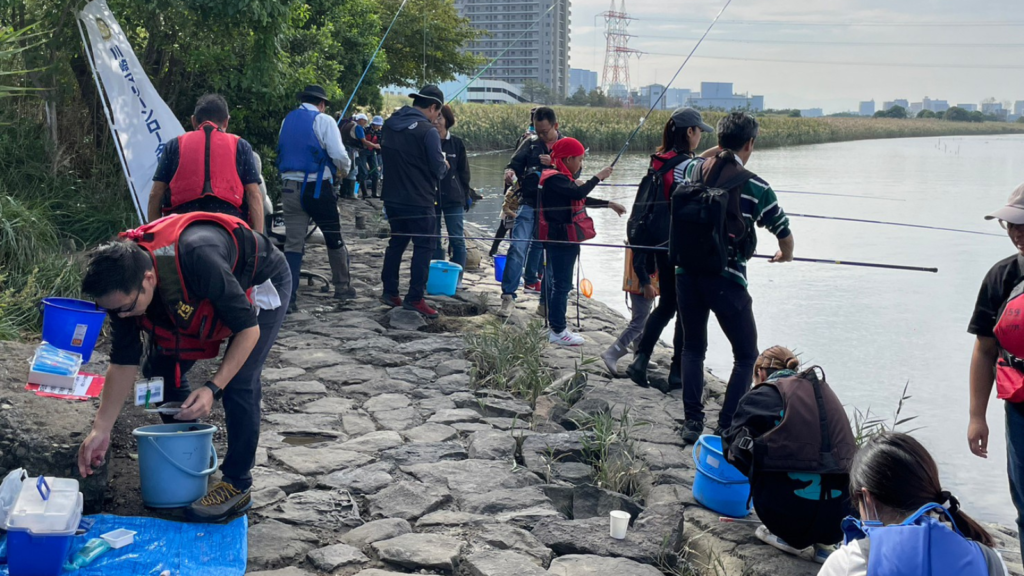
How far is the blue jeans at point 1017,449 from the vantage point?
10.3 feet

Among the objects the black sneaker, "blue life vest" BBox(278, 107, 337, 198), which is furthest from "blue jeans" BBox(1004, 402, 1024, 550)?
"blue life vest" BBox(278, 107, 337, 198)

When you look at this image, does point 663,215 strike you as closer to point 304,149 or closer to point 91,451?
point 304,149

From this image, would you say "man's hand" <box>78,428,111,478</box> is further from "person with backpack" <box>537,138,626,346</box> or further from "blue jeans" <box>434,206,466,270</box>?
"blue jeans" <box>434,206,466,270</box>

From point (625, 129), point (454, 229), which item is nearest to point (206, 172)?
point (454, 229)

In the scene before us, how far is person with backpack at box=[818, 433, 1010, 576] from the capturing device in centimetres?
194

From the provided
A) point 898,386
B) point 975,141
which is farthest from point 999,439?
point 975,141

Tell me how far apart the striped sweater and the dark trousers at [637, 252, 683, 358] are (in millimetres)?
928

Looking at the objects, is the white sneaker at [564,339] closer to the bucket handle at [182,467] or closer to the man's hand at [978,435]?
the bucket handle at [182,467]

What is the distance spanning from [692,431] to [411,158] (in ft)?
11.8

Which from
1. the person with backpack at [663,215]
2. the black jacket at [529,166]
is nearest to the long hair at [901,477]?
the person with backpack at [663,215]

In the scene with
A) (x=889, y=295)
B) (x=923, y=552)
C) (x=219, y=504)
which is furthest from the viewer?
(x=889, y=295)

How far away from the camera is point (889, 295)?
11.5 metres

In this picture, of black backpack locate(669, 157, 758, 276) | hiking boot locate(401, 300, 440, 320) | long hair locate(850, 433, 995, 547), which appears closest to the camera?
long hair locate(850, 433, 995, 547)

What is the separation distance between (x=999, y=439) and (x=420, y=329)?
4745 mm
